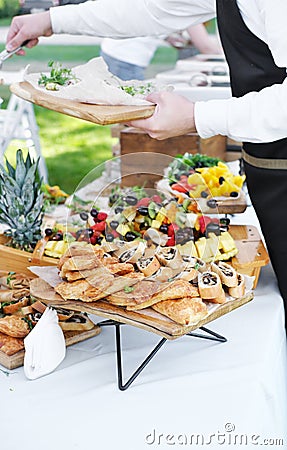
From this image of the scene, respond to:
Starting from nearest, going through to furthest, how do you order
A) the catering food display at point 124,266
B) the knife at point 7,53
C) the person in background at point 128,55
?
the catering food display at point 124,266 < the knife at point 7,53 < the person in background at point 128,55

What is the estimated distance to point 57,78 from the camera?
4.51 ft

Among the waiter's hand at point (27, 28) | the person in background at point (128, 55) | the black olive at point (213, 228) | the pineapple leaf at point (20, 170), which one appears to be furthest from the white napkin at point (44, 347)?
the person in background at point (128, 55)

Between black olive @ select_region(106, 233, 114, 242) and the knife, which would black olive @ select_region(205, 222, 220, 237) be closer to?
black olive @ select_region(106, 233, 114, 242)

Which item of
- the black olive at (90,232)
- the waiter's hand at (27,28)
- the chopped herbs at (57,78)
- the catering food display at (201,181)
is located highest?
the chopped herbs at (57,78)

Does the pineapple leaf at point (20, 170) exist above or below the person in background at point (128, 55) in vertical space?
above

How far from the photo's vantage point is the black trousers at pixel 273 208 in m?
1.51

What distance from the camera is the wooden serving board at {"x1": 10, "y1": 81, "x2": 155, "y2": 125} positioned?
121 centimetres

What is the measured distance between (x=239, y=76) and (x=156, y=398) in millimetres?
655

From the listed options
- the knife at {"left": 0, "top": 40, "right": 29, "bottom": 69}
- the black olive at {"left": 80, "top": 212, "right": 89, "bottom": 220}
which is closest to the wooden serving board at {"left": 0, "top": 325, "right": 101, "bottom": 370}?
the black olive at {"left": 80, "top": 212, "right": 89, "bottom": 220}

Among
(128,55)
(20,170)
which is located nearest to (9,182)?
(20,170)

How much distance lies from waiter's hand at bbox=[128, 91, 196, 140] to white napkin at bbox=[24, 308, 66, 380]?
1.21ft

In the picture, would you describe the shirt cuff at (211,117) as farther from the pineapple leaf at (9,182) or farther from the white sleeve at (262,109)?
the pineapple leaf at (9,182)

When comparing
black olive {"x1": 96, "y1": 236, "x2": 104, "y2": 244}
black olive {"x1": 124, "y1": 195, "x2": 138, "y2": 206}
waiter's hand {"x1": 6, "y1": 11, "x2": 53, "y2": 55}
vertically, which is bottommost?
black olive {"x1": 124, "y1": 195, "x2": 138, "y2": 206}

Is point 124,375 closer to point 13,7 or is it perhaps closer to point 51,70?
point 51,70
